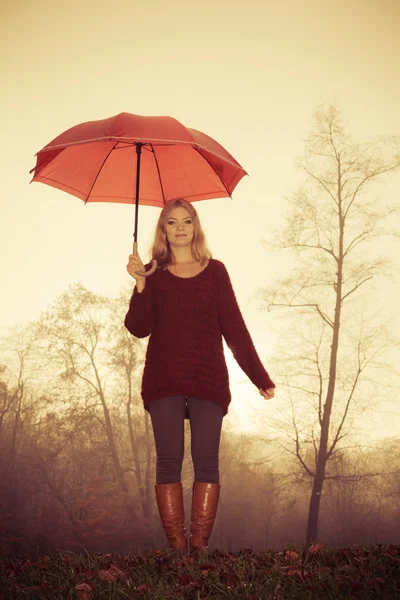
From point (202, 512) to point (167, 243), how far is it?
6.75 feet

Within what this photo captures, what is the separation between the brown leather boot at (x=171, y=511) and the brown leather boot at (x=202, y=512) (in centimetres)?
9

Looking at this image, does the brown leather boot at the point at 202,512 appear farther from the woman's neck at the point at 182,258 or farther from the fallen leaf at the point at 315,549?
the woman's neck at the point at 182,258

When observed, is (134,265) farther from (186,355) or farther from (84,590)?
(84,590)

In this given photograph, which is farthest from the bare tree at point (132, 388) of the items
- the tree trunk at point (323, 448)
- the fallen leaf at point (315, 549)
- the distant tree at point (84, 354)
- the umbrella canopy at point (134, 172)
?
the fallen leaf at point (315, 549)

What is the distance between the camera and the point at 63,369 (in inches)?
919

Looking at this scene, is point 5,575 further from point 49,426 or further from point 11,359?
point 11,359

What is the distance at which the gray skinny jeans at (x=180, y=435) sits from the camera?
4.22 meters

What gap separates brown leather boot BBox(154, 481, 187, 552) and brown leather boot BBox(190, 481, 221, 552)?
9 centimetres

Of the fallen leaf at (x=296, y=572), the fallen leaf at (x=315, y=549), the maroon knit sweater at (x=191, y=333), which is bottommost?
the fallen leaf at (x=296, y=572)

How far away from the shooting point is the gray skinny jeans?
4.22m

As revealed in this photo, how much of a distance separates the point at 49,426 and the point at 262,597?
21.2 m

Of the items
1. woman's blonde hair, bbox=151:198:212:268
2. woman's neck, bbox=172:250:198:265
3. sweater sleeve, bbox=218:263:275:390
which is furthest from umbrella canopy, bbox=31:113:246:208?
sweater sleeve, bbox=218:263:275:390

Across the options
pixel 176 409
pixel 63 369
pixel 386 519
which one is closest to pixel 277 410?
pixel 63 369

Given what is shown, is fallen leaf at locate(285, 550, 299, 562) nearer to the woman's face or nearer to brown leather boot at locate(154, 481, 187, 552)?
brown leather boot at locate(154, 481, 187, 552)
